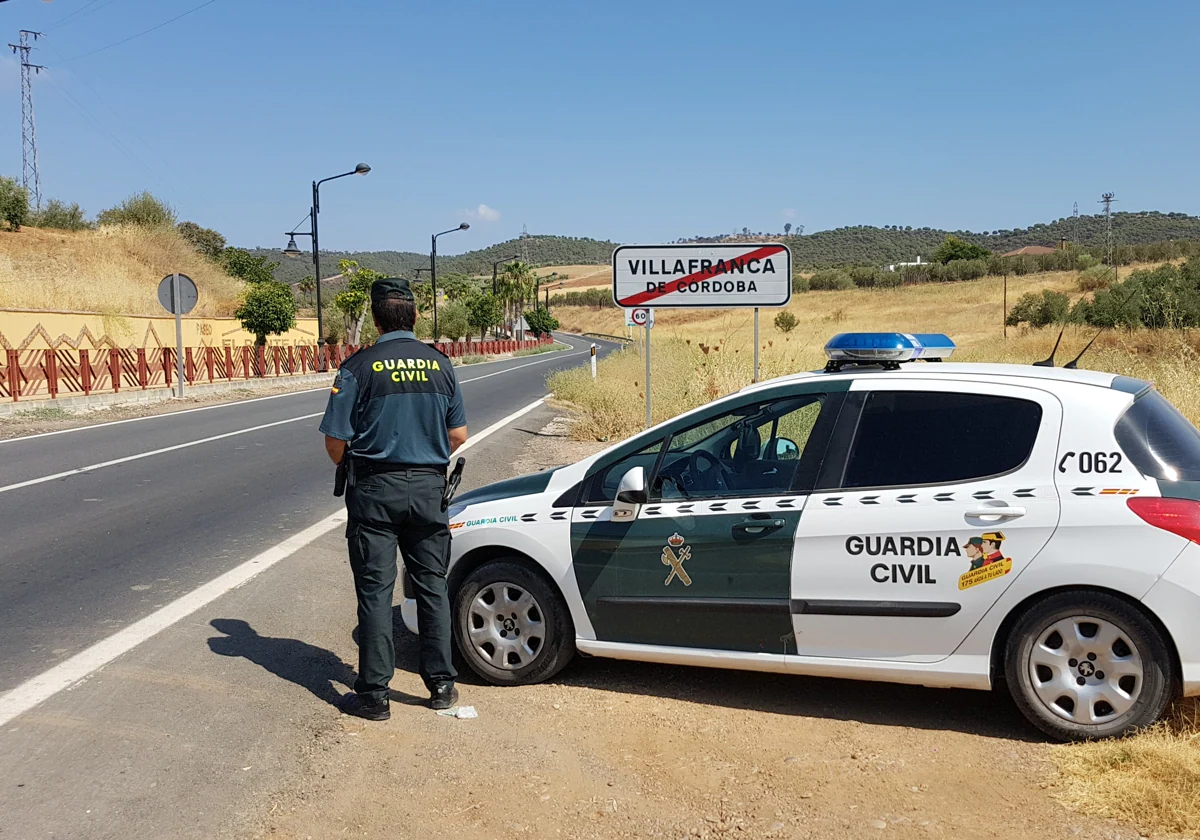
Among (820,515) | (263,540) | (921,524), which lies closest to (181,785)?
(820,515)

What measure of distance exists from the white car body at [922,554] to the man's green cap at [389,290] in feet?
4.01

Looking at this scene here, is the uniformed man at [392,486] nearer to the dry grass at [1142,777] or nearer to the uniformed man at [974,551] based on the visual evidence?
the uniformed man at [974,551]

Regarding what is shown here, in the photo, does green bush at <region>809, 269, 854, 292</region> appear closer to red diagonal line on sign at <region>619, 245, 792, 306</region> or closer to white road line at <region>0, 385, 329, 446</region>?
white road line at <region>0, 385, 329, 446</region>

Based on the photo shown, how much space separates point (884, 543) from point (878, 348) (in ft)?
3.12

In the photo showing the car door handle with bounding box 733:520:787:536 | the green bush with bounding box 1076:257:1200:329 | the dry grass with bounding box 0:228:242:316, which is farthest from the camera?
the dry grass with bounding box 0:228:242:316

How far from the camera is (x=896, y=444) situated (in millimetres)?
4543

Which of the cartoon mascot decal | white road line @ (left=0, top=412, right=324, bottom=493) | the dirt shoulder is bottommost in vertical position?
the dirt shoulder

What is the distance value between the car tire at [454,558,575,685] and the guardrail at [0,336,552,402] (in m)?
19.8

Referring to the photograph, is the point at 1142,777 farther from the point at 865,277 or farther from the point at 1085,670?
the point at 865,277

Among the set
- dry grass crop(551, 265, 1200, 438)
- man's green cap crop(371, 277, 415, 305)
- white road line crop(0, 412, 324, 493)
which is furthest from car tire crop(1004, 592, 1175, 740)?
white road line crop(0, 412, 324, 493)

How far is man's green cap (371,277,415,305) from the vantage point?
4785mm

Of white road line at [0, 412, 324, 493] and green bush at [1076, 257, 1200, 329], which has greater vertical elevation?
green bush at [1076, 257, 1200, 329]

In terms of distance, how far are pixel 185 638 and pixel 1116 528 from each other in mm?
4678

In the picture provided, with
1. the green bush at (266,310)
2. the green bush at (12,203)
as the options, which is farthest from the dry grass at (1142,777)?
the green bush at (12,203)
